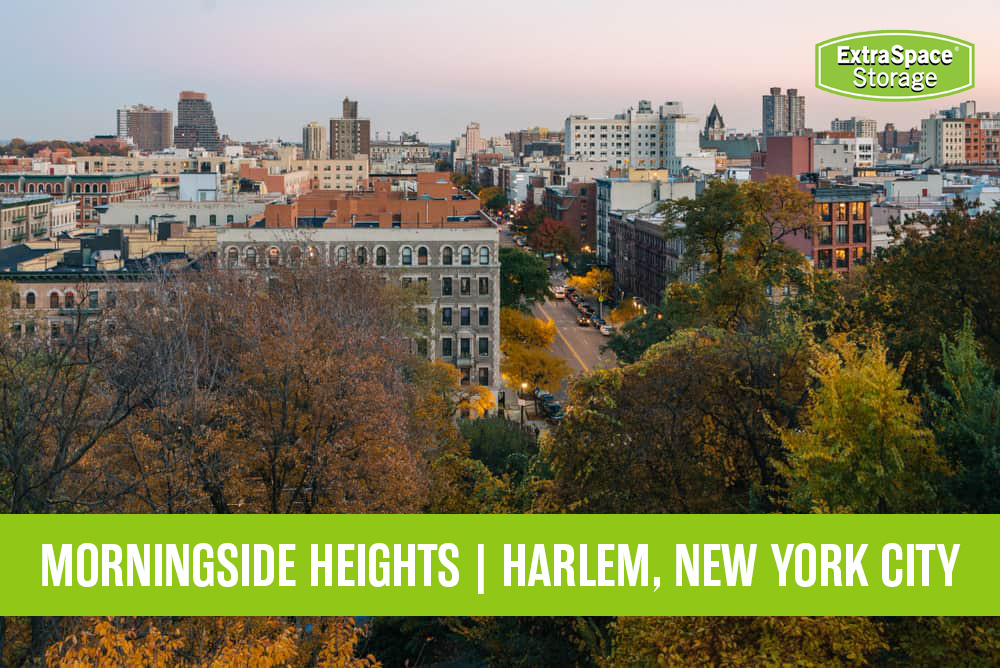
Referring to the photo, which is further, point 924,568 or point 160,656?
point 160,656

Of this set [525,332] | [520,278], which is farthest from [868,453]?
[520,278]

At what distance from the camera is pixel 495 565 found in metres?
16.0

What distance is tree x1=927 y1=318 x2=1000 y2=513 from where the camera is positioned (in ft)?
69.7

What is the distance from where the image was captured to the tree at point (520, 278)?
9138cm

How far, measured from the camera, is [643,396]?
2830 centimetres

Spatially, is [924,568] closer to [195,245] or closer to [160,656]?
[160,656]

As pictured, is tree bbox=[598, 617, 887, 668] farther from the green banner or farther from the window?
the window

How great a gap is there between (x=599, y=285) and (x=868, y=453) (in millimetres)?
86794

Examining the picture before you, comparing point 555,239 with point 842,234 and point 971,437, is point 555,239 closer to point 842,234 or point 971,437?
point 842,234

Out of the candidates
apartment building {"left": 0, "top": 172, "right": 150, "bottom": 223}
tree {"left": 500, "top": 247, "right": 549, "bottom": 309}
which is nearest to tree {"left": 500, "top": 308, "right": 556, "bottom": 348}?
tree {"left": 500, "top": 247, "right": 549, "bottom": 309}

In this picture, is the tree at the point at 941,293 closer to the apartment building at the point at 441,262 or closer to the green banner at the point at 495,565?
the green banner at the point at 495,565

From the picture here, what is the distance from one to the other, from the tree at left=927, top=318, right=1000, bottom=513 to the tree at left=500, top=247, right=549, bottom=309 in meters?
67.4

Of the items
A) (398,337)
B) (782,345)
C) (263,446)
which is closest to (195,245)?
(398,337)

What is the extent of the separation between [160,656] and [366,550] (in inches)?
141
